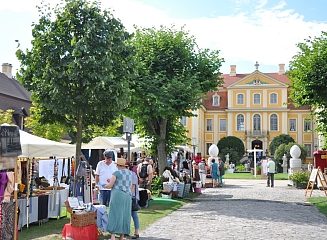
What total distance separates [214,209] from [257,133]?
52716 millimetres

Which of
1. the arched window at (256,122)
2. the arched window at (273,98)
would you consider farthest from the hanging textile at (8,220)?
the arched window at (256,122)

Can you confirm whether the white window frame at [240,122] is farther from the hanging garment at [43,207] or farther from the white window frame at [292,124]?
the hanging garment at [43,207]

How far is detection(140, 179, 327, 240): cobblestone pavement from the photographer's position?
955 cm

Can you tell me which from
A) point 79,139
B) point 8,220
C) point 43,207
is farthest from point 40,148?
point 8,220

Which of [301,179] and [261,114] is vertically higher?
[261,114]

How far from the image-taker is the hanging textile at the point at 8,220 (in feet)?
25.0

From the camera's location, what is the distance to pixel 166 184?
669 inches

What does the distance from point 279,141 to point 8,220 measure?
55044 mm

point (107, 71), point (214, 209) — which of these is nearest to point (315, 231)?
point (214, 209)

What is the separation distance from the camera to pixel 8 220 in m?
7.70

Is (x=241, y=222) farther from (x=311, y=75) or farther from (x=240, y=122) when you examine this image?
(x=240, y=122)

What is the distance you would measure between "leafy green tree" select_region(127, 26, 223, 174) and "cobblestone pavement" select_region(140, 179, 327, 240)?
4.35 metres

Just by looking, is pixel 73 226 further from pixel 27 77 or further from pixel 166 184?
A: pixel 166 184

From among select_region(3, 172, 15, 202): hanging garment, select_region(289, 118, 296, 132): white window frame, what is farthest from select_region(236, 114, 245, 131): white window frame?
select_region(3, 172, 15, 202): hanging garment
